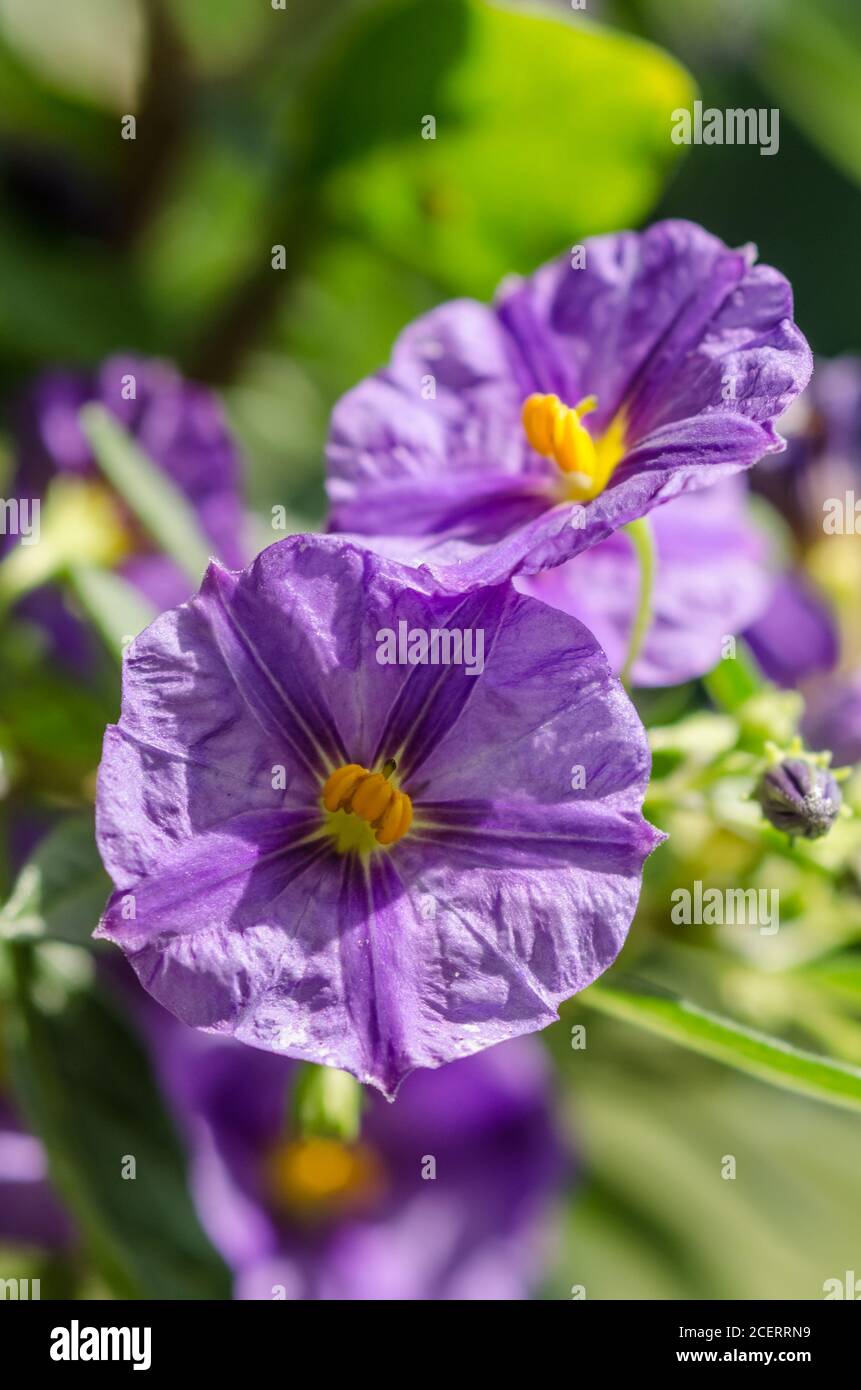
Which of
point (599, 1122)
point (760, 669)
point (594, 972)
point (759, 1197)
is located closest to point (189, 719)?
point (594, 972)

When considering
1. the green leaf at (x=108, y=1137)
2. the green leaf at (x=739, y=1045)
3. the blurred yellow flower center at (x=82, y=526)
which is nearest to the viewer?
the green leaf at (x=739, y=1045)

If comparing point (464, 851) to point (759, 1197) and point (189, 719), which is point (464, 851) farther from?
point (759, 1197)

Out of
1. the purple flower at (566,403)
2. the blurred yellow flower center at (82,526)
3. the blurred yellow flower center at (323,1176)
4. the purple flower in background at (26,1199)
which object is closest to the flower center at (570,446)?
the purple flower at (566,403)

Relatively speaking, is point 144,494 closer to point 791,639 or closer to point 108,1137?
point 108,1137

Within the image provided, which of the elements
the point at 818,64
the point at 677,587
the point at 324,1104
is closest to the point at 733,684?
the point at 677,587

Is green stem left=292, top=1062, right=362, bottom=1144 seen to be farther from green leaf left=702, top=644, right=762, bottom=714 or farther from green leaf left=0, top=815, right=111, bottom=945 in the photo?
green leaf left=702, top=644, right=762, bottom=714

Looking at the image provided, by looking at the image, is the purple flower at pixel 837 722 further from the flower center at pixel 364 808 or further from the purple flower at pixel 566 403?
the flower center at pixel 364 808
